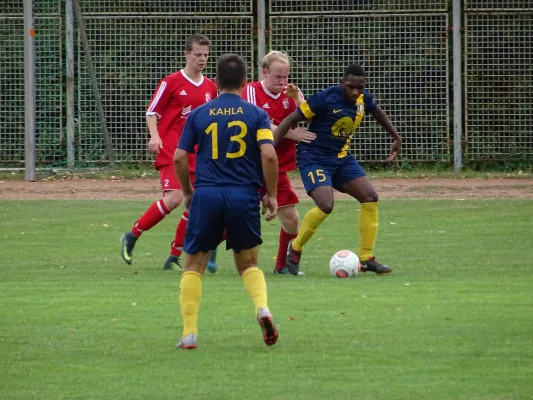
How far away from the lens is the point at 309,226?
1089 centimetres

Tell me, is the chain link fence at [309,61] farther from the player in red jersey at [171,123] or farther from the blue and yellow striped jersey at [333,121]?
the blue and yellow striped jersey at [333,121]

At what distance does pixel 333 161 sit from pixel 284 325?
331cm

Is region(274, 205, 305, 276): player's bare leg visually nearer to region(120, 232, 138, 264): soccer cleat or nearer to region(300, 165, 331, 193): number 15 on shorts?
region(300, 165, 331, 193): number 15 on shorts

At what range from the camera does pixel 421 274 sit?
1055 cm

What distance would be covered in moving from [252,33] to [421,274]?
39.0ft

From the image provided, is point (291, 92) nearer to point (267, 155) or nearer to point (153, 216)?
point (153, 216)

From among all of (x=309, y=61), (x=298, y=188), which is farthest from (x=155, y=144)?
(x=309, y=61)

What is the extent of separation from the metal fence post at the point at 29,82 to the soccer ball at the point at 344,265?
10834 millimetres

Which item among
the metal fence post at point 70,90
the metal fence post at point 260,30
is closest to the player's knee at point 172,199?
the metal fence post at point 260,30

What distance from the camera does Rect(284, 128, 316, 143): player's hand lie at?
35.7ft

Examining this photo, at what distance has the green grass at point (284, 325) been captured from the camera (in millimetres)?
6219

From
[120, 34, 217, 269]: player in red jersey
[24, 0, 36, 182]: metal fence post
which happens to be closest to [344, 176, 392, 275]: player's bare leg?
[120, 34, 217, 269]: player in red jersey

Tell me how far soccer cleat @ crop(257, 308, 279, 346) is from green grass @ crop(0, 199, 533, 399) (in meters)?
0.10

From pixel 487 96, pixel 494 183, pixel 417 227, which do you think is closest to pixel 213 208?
pixel 417 227
